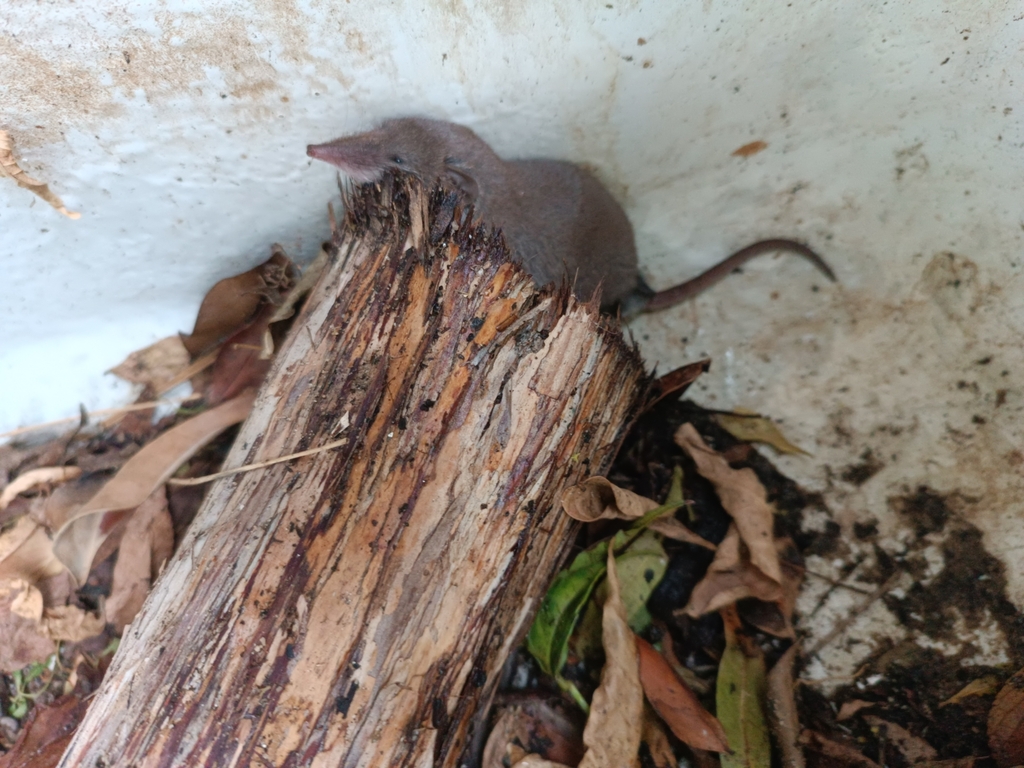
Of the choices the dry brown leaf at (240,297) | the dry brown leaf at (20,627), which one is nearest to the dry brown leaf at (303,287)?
the dry brown leaf at (240,297)

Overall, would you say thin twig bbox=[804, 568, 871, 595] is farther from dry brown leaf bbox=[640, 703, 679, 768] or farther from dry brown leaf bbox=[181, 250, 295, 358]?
dry brown leaf bbox=[181, 250, 295, 358]

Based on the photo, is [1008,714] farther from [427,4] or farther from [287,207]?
[287,207]

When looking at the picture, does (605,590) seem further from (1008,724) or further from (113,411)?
(113,411)

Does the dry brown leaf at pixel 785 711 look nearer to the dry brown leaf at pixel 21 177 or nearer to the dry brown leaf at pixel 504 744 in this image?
the dry brown leaf at pixel 504 744

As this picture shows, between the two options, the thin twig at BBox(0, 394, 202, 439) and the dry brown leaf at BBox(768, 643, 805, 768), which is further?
the thin twig at BBox(0, 394, 202, 439)

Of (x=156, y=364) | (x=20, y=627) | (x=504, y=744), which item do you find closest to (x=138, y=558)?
(x=20, y=627)

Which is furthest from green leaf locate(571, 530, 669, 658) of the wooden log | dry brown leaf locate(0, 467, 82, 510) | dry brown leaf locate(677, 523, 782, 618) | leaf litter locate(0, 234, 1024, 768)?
dry brown leaf locate(0, 467, 82, 510)
